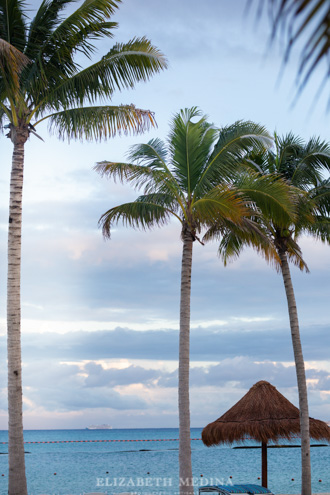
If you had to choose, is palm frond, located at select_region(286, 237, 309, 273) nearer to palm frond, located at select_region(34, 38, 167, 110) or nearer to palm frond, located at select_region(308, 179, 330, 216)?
palm frond, located at select_region(308, 179, 330, 216)

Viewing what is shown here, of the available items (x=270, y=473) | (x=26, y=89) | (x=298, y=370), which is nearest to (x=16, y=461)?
(x=26, y=89)

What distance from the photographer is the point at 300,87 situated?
6.46ft

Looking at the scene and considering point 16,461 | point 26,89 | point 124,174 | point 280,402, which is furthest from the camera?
point 280,402

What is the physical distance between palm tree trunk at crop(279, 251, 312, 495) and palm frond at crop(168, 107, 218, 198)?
4634 mm

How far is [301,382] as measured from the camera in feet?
53.6

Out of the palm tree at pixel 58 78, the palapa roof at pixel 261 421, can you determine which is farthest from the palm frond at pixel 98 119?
the palapa roof at pixel 261 421

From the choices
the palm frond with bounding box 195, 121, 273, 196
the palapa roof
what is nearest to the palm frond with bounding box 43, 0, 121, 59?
the palm frond with bounding box 195, 121, 273, 196

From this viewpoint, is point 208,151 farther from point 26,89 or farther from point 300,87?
point 300,87

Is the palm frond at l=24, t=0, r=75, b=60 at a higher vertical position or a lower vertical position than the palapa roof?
higher

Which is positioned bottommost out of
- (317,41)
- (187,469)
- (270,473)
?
(270,473)

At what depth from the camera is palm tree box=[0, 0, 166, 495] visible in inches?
437

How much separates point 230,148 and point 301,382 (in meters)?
6.87

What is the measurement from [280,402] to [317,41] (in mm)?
17750

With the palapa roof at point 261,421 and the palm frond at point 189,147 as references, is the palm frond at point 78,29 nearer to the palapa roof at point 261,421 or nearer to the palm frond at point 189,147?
the palm frond at point 189,147
